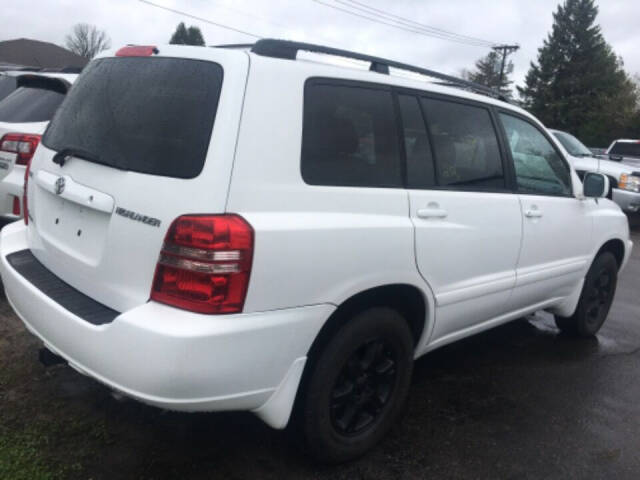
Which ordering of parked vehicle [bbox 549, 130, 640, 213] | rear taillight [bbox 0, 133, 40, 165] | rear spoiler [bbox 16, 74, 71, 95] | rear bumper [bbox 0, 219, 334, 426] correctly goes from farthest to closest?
1. parked vehicle [bbox 549, 130, 640, 213]
2. rear taillight [bbox 0, 133, 40, 165]
3. rear spoiler [bbox 16, 74, 71, 95]
4. rear bumper [bbox 0, 219, 334, 426]

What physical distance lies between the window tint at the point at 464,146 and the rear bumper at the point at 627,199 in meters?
8.97

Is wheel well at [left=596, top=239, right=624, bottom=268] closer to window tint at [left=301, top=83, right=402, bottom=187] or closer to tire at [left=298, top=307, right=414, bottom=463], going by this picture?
tire at [left=298, top=307, right=414, bottom=463]

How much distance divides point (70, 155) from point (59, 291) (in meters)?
0.58

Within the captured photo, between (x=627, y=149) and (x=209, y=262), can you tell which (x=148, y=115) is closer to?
(x=209, y=262)

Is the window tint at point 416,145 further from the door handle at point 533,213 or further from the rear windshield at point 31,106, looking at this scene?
the rear windshield at point 31,106

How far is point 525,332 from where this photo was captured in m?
4.91

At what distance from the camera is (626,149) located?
15.2 metres

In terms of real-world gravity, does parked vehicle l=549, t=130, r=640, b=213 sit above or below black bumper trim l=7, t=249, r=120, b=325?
above

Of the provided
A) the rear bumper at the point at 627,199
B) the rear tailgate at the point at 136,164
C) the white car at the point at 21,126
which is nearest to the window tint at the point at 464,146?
the rear tailgate at the point at 136,164

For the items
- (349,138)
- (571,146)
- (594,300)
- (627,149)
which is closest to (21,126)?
(349,138)

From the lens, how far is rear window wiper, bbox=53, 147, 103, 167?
249cm

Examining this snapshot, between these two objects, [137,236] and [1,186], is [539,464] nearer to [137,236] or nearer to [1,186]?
[137,236]

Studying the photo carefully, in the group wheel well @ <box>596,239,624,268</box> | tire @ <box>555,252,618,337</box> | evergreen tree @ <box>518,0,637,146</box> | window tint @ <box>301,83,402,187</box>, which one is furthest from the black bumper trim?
evergreen tree @ <box>518,0,637,146</box>

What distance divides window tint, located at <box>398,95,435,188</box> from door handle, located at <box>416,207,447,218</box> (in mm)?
118
